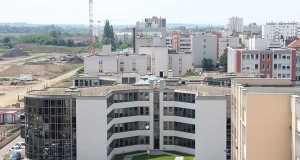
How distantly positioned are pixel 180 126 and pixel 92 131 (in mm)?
8130

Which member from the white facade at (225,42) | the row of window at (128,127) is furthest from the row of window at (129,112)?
the white facade at (225,42)

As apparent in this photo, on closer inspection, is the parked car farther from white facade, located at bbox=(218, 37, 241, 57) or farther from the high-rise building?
white facade, located at bbox=(218, 37, 241, 57)

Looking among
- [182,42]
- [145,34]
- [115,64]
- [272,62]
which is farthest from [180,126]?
[182,42]

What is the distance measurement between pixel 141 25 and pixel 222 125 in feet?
363

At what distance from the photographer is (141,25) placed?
15488 cm

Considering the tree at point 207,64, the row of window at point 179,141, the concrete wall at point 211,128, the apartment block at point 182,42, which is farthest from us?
the apartment block at point 182,42

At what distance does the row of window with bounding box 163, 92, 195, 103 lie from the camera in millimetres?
50062

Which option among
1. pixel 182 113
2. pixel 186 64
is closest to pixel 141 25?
pixel 186 64

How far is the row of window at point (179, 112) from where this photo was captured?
5016 centimetres

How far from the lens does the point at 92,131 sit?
47094 millimetres

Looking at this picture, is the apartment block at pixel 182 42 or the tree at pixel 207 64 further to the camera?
the apartment block at pixel 182 42

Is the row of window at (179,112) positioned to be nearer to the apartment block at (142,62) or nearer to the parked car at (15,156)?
the parked car at (15,156)

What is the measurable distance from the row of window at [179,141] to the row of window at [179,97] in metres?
3.27

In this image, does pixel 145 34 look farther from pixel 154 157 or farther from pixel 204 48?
pixel 154 157
